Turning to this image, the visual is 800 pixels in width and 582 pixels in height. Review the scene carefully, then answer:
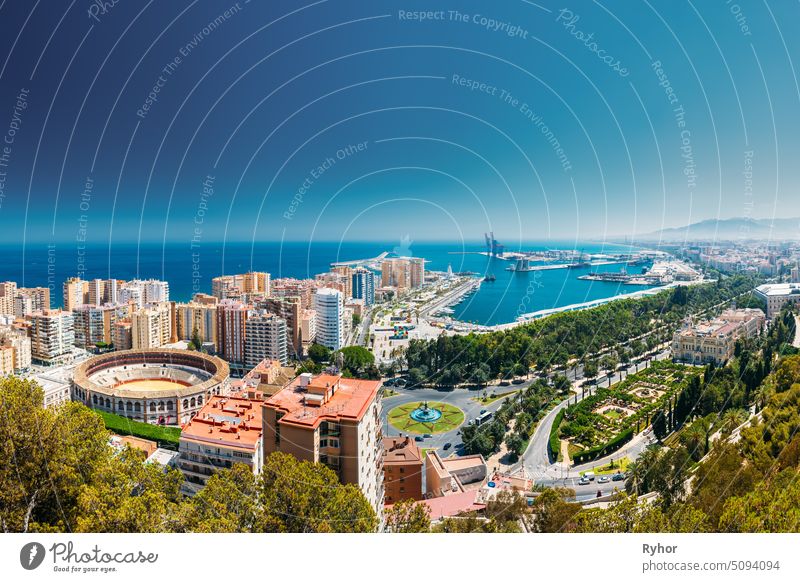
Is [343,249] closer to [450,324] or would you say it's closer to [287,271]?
[287,271]

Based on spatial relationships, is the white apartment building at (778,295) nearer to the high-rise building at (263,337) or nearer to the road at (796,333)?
the road at (796,333)

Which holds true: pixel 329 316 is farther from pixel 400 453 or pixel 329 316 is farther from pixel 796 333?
pixel 796 333

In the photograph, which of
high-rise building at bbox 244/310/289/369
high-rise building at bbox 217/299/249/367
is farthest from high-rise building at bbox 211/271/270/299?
high-rise building at bbox 244/310/289/369

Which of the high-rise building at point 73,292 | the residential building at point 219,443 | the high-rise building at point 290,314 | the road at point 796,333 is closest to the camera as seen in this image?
the residential building at point 219,443

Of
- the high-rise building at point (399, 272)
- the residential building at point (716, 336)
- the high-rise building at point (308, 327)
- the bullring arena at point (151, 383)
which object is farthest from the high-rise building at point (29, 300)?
the residential building at point (716, 336)

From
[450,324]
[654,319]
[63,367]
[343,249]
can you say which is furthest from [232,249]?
[654,319]

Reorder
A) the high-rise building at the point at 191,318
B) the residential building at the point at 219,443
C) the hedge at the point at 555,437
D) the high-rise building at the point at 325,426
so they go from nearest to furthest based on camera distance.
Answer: the high-rise building at the point at 325,426 < the residential building at the point at 219,443 < the hedge at the point at 555,437 < the high-rise building at the point at 191,318

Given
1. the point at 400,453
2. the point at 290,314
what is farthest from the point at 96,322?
the point at 400,453

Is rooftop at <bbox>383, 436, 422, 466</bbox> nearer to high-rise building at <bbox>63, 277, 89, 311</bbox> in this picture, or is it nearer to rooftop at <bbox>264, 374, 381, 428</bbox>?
rooftop at <bbox>264, 374, 381, 428</bbox>
